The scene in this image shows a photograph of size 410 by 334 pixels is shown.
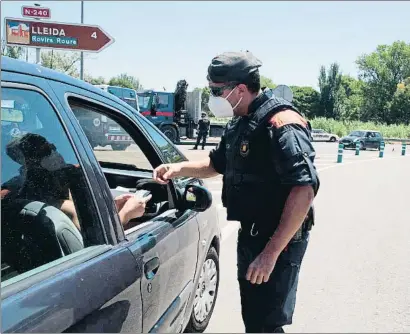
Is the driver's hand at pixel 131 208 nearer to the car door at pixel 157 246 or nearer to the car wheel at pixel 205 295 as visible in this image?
the car door at pixel 157 246

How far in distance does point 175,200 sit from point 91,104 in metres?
0.92

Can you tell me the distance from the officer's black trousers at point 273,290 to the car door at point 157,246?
38cm

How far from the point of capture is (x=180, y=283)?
2551 millimetres

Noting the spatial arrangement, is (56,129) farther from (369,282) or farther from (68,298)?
(369,282)

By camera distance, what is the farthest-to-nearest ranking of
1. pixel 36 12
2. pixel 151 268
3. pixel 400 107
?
1. pixel 400 107
2. pixel 36 12
3. pixel 151 268

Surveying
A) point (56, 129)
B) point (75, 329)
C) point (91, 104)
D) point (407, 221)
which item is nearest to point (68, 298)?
point (75, 329)

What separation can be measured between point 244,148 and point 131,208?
0.69 m

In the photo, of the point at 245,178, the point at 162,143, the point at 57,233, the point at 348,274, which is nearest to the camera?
the point at 57,233

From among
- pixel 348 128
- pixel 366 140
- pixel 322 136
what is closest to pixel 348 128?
pixel 348 128

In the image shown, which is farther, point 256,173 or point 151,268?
point 256,173

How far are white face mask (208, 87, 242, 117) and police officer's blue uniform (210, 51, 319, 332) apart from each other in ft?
0.24

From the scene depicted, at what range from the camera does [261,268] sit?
2174mm

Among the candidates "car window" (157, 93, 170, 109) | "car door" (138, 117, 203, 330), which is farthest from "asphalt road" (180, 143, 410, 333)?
"car window" (157, 93, 170, 109)

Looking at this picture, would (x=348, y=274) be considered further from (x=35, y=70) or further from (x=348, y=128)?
(x=348, y=128)
